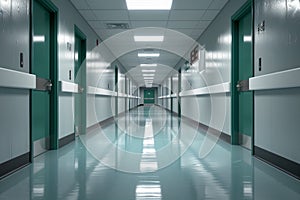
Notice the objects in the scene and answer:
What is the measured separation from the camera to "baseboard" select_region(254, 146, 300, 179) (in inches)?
133

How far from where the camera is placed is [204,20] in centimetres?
771

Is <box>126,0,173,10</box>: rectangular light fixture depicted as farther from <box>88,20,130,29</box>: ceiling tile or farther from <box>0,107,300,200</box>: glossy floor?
<box>0,107,300,200</box>: glossy floor

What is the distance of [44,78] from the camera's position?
202 inches

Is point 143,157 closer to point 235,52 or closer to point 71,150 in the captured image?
point 71,150

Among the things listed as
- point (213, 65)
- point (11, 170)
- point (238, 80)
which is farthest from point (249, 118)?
point (11, 170)

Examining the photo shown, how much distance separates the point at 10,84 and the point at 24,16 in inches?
43.0

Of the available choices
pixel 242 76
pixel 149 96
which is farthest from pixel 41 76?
pixel 149 96

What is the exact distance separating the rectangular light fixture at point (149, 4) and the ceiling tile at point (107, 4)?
0.41 ft

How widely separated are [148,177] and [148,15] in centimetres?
470

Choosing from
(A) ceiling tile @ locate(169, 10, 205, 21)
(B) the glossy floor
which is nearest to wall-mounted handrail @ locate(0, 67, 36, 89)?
(B) the glossy floor

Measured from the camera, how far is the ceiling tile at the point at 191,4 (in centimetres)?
616

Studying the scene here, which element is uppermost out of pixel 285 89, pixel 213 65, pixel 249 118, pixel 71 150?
pixel 213 65

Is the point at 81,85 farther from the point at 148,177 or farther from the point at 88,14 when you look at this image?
the point at 148,177

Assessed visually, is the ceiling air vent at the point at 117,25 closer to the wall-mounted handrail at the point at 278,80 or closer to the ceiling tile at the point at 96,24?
the ceiling tile at the point at 96,24
